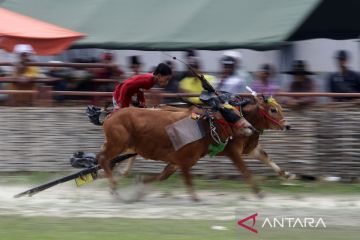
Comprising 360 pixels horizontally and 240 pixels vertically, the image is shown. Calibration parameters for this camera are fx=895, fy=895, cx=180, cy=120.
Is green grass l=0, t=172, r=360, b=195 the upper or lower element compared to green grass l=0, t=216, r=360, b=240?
upper

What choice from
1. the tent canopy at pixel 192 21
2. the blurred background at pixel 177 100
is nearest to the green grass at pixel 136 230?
the blurred background at pixel 177 100

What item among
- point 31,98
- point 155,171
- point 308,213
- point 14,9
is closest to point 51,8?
point 14,9

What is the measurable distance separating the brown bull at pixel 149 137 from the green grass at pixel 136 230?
1.60 meters

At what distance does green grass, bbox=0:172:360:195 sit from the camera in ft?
45.8

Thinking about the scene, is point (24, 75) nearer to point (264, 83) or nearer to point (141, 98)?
point (141, 98)

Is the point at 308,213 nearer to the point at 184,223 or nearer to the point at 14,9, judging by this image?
the point at 184,223

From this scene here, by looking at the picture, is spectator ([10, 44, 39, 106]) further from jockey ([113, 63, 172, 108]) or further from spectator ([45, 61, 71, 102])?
jockey ([113, 63, 172, 108])

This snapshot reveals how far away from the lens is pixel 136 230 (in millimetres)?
10602

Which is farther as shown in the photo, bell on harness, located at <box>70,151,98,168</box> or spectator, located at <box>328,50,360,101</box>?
spectator, located at <box>328,50,360,101</box>

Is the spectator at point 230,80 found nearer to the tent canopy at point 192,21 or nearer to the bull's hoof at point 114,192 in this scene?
the tent canopy at point 192,21

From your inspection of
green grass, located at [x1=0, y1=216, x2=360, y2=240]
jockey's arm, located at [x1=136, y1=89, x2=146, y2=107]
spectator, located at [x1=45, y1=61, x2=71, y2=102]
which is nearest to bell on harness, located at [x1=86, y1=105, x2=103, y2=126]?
jockey's arm, located at [x1=136, y1=89, x2=146, y2=107]

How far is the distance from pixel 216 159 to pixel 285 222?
155 inches

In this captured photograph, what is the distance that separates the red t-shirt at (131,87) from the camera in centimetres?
1288

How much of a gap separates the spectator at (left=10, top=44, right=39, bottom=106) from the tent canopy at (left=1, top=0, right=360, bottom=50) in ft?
6.71
